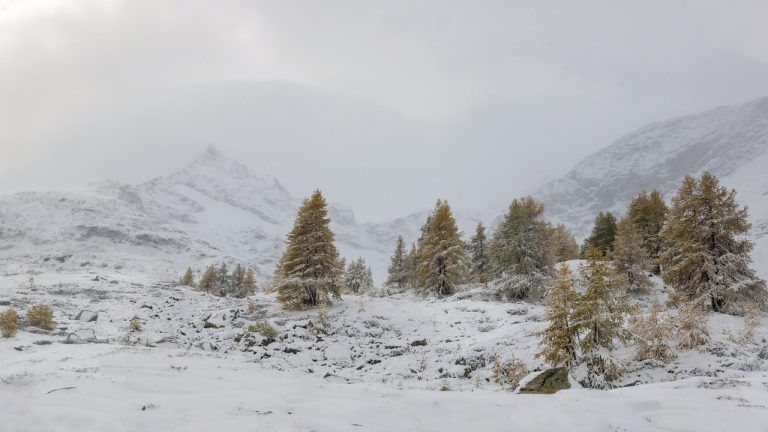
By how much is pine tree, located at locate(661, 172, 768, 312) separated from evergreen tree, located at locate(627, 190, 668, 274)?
19175 millimetres

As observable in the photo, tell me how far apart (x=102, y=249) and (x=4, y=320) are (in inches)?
7889

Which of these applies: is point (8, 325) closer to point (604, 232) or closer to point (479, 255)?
point (479, 255)

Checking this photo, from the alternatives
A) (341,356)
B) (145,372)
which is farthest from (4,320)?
(341,356)

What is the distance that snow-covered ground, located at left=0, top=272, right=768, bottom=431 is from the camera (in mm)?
8367

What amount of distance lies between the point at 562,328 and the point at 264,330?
14490 millimetres

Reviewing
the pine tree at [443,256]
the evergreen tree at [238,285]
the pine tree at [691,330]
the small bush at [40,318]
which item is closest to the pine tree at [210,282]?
the evergreen tree at [238,285]

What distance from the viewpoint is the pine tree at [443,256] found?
38812 millimetres

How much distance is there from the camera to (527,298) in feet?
115

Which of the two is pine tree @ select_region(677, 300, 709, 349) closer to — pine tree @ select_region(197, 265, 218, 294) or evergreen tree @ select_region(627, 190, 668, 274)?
evergreen tree @ select_region(627, 190, 668, 274)

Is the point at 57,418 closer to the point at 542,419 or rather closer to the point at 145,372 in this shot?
the point at 145,372

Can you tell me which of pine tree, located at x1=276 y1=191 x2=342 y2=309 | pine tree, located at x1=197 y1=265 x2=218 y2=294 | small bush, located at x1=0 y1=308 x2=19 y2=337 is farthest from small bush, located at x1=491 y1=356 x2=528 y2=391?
pine tree, located at x1=197 y1=265 x2=218 y2=294

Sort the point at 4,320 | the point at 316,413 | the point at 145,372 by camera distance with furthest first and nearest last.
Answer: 1. the point at 4,320
2. the point at 145,372
3. the point at 316,413

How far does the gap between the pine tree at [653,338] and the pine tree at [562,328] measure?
2.11 m

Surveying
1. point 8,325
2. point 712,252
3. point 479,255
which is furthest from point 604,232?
point 8,325
